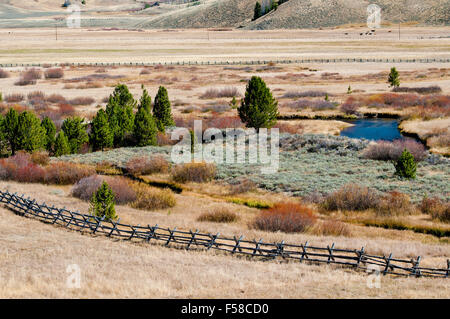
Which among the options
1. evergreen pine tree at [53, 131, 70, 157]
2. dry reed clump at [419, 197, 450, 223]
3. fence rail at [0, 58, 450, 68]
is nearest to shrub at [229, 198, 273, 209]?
dry reed clump at [419, 197, 450, 223]

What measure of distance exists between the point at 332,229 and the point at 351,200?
4.35 metres

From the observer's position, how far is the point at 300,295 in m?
19.0

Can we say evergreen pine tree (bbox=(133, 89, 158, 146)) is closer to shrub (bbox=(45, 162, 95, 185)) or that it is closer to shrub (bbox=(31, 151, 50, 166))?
shrub (bbox=(31, 151, 50, 166))

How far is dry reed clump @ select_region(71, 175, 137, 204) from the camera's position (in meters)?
35.4

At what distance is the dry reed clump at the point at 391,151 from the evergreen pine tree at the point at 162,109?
1834cm

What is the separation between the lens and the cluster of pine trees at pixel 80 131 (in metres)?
45.2

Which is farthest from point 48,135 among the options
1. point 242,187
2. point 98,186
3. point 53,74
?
point 53,74

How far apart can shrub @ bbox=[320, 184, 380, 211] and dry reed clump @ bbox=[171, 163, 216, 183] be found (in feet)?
30.0

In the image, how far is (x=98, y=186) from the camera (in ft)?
116

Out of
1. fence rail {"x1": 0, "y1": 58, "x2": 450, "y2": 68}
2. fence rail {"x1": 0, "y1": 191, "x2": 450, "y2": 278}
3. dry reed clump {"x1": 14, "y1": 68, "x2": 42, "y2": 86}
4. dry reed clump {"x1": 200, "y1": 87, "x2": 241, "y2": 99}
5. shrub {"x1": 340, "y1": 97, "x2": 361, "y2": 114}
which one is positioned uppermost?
fence rail {"x1": 0, "y1": 58, "x2": 450, "y2": 68}

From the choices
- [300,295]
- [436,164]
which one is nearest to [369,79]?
[436,164]

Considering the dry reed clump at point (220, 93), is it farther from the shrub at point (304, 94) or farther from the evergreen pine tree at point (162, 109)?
the evergreen pine tree at point (162, 109)

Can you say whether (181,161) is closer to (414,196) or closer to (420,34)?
(414,196)

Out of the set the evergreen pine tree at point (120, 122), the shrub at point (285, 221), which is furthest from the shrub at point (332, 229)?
the evergreen pine tree at point (120, 122)
